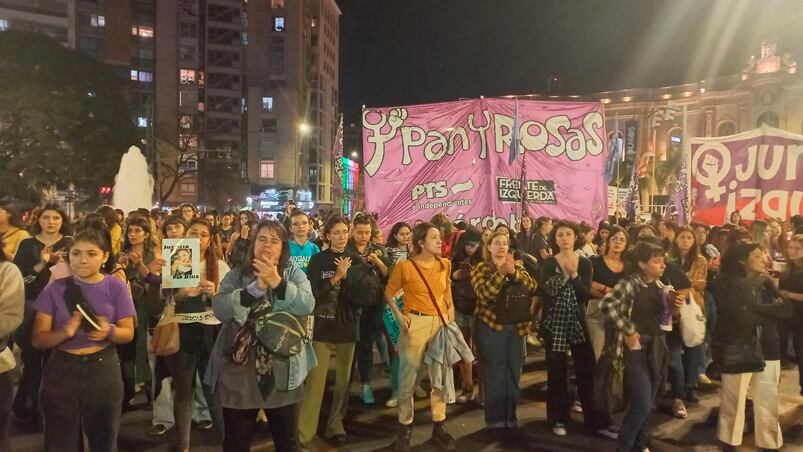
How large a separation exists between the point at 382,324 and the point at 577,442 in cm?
285

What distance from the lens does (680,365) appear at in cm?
629

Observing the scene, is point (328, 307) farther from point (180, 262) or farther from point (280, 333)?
point (280, 333)

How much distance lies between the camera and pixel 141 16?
5812cm

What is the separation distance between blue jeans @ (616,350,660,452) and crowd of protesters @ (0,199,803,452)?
0.05ft

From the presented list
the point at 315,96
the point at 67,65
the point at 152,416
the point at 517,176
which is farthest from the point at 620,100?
the point at 152,416

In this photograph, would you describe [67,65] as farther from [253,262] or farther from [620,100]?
[620,100]

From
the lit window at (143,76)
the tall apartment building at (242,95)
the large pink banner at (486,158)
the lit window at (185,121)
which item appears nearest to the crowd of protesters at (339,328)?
the large pink banner at (486,158)

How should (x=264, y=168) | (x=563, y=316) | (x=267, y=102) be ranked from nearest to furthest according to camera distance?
(x=563, y=316) < (x=264, y=168) < (x=267, y=102)

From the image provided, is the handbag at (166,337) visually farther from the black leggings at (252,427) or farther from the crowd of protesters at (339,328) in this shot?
the black leggings at (252,427)

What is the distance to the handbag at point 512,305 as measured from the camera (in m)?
5.33

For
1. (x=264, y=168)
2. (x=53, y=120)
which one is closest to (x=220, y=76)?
(x=264, y=168)

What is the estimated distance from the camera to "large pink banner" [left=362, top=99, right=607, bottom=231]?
8.49m

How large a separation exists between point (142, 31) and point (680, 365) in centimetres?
6398

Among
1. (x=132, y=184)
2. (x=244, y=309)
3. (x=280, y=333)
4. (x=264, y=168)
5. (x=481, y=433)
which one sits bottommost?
(x=481, y=433)
